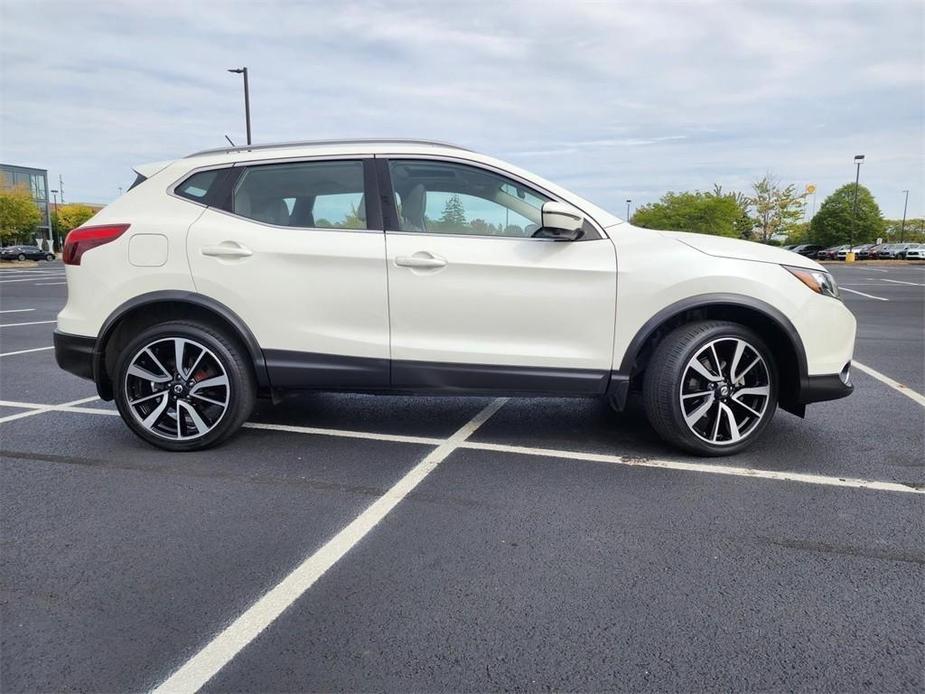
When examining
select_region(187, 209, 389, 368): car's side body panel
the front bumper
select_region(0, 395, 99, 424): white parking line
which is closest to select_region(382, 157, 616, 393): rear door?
select_region(187, 209, 389, 368): car's side body panel

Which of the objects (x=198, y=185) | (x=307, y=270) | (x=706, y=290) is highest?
(x=198, y=185)

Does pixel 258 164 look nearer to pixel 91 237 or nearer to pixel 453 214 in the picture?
pixel 91 237

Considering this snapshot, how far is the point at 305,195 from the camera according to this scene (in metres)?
Result: 4.10

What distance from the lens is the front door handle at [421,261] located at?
3.87 metres

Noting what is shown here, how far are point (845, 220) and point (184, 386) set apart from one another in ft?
293

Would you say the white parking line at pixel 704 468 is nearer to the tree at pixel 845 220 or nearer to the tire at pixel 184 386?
the tire at pixel 184 386

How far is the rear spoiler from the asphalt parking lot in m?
1.69

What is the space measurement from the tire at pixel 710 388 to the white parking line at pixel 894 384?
7.65ft

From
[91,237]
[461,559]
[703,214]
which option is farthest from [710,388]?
[703,214]

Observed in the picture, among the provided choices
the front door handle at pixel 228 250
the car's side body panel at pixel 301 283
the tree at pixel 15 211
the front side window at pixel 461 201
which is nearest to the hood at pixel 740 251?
the front side window at pixel 461 201

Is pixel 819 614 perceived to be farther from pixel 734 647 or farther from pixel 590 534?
pixel 590 534

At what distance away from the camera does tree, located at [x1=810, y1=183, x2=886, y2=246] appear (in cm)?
7869

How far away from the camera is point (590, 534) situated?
3002mm

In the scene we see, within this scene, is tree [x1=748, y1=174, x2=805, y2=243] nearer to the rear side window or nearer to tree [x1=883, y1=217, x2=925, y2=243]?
tree [x1=883, y1=217, x2=925, y2=243]
